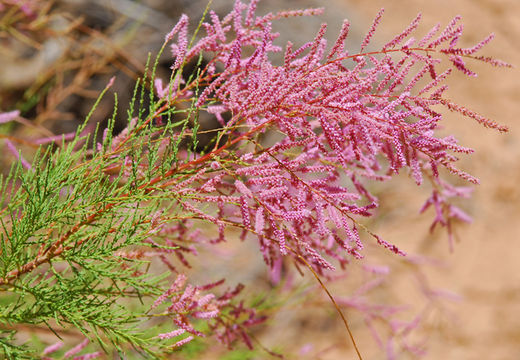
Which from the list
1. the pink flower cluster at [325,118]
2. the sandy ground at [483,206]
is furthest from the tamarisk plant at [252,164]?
the sandy ground at [483,206]

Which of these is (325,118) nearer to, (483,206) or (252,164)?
(252,164)

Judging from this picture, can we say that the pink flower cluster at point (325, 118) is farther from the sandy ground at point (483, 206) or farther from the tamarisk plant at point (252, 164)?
the sandy ground at point (483, 206)

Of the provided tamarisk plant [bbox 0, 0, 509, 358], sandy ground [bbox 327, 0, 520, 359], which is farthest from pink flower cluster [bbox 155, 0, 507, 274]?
sandy ground [bbox 327, 0, 520, 359]

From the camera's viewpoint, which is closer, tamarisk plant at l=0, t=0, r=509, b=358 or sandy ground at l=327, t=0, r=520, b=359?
tamarisk plant at l=0, t=0, r=509, b=358

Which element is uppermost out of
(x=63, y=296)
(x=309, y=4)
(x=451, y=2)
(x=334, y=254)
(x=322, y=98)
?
(x=451, y=2)

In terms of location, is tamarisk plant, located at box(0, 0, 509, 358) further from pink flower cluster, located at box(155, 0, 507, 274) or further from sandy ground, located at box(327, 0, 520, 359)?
sandy ground, located at box(327, 0, 520, 359)

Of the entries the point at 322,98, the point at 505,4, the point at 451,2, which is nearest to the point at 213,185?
the point at 322,98

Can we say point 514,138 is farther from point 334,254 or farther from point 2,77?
point 2,77

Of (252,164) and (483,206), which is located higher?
(483,206)

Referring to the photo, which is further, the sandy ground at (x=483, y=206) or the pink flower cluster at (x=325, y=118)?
the sandy ground at (x=483, y=206)

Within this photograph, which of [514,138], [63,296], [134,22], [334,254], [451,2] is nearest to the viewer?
[63,296]

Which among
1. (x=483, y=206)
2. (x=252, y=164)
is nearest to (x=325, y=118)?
(x=252, y=164)
